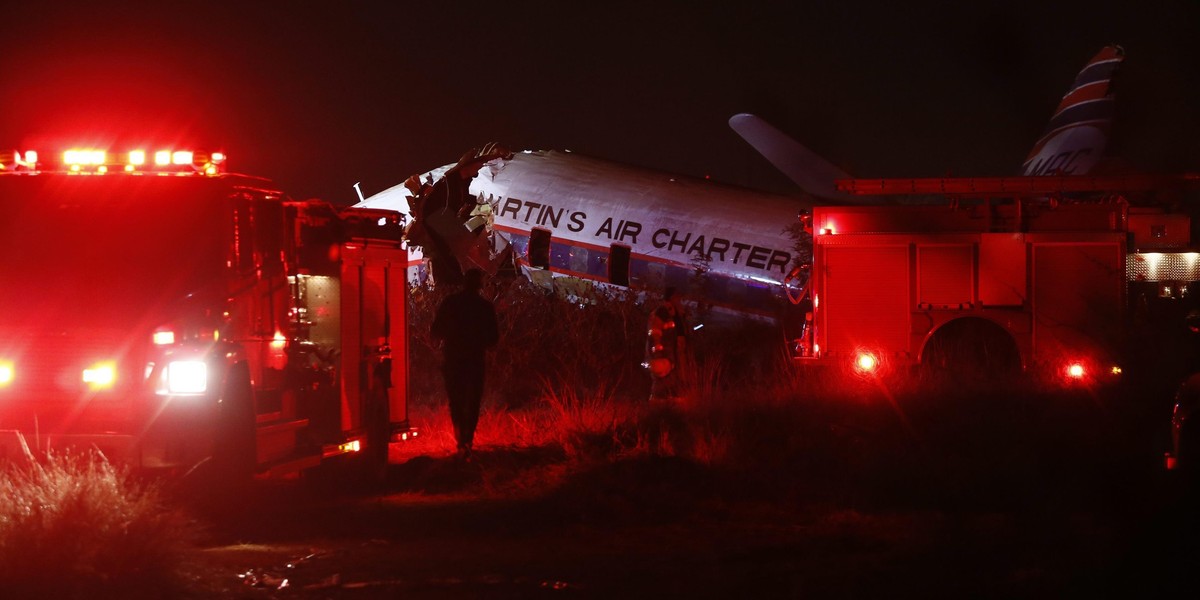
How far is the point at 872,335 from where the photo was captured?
16.0 metres

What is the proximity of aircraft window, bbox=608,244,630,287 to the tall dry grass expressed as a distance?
15.7 metres

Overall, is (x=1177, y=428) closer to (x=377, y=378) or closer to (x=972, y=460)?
(x=972, y=460)

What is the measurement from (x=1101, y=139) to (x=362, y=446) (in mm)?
16016

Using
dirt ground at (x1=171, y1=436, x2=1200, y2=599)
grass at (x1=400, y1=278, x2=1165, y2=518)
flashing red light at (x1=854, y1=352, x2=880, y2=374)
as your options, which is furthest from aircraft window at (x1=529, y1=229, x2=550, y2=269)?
dirt ground at (x1=171, y1=436, x2=1200, y2=599)

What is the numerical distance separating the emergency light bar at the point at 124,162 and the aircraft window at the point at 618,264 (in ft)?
48.1

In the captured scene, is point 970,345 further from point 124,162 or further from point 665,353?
point 124,162

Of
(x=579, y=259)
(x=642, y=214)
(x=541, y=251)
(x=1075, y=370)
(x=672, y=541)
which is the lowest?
(x=672, y=541)

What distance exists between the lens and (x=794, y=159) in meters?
24.9

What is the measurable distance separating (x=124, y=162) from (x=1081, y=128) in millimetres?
18481

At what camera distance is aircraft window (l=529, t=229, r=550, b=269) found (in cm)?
2386

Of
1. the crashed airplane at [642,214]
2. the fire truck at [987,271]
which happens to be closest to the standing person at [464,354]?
the fire truck at [987,271]

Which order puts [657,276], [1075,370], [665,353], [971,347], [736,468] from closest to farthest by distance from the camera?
[736,468] → [1075,370] → [665,353] → [971,347] → [657,276]

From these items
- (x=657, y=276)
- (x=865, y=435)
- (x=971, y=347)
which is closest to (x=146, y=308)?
(x=865, y=435)

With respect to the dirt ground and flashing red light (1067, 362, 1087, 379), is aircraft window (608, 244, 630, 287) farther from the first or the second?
the dirt ground
